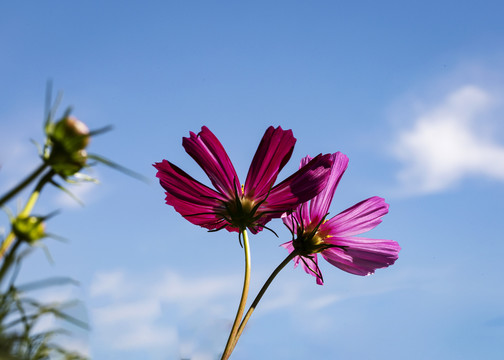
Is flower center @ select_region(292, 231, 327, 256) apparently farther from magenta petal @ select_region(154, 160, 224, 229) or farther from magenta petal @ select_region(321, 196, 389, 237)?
magenta petal @ select_region(154, 160, 224, 229)

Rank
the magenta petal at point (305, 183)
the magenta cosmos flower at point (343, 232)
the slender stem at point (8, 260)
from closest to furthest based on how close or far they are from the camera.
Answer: the slender stem at point (8, 260) → the magenta petal at point (305, 183) → the magenta cosmos flower at point (343, 232)

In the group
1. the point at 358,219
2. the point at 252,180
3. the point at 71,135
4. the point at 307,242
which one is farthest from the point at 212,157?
the point at 71,135

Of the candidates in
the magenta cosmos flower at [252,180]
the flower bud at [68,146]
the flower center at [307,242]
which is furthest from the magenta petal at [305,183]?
the flower bud at [68,146]

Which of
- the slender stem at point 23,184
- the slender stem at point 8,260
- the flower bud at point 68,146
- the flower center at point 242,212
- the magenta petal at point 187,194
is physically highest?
the magenta petal at point 187,194

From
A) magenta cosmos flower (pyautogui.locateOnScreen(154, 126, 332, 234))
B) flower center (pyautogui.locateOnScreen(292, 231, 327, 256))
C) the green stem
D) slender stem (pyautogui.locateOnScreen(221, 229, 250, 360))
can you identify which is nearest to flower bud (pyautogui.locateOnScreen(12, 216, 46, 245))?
the green stem

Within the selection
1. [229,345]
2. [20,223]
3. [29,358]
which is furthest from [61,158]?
[229,345]

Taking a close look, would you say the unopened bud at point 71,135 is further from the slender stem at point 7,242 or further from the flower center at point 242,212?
the flower center at point 242,212

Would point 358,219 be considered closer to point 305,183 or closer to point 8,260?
point 305,183
